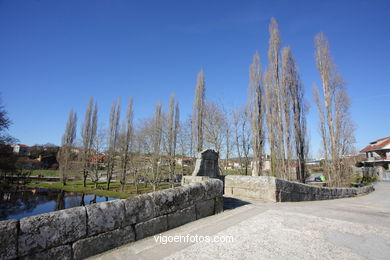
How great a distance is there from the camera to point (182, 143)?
1930cm

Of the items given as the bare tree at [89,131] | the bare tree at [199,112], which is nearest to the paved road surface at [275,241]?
the bare tree at [199,112]

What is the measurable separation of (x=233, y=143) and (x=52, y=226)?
59.4 ft

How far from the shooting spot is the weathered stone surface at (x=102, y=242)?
7.29ft

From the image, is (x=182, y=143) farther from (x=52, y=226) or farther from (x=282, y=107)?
(x=52, y=226)

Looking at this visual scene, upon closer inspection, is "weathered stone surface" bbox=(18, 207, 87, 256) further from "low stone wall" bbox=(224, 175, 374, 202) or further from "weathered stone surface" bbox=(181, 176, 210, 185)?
"low stone wall" bbox=(224, 175, 374, 202)

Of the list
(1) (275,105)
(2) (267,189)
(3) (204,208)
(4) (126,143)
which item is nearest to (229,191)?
(2) (267,189)

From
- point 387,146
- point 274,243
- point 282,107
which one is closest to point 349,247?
point 274,243

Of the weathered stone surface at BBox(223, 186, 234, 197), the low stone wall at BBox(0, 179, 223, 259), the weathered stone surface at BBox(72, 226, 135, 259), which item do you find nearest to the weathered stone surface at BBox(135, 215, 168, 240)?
the low stone wall at BBox(0, 179, 223, 259)

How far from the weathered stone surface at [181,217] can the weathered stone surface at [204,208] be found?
0.42 ft

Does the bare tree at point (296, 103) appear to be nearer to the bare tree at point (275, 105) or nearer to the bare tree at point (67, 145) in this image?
the bare tree at point (275, 105)

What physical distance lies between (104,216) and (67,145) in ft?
111

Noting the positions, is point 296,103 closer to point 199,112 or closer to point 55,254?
point 199,112

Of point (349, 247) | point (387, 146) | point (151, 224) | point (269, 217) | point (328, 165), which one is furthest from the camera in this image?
point (387, 146)

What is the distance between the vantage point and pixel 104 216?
244cm
